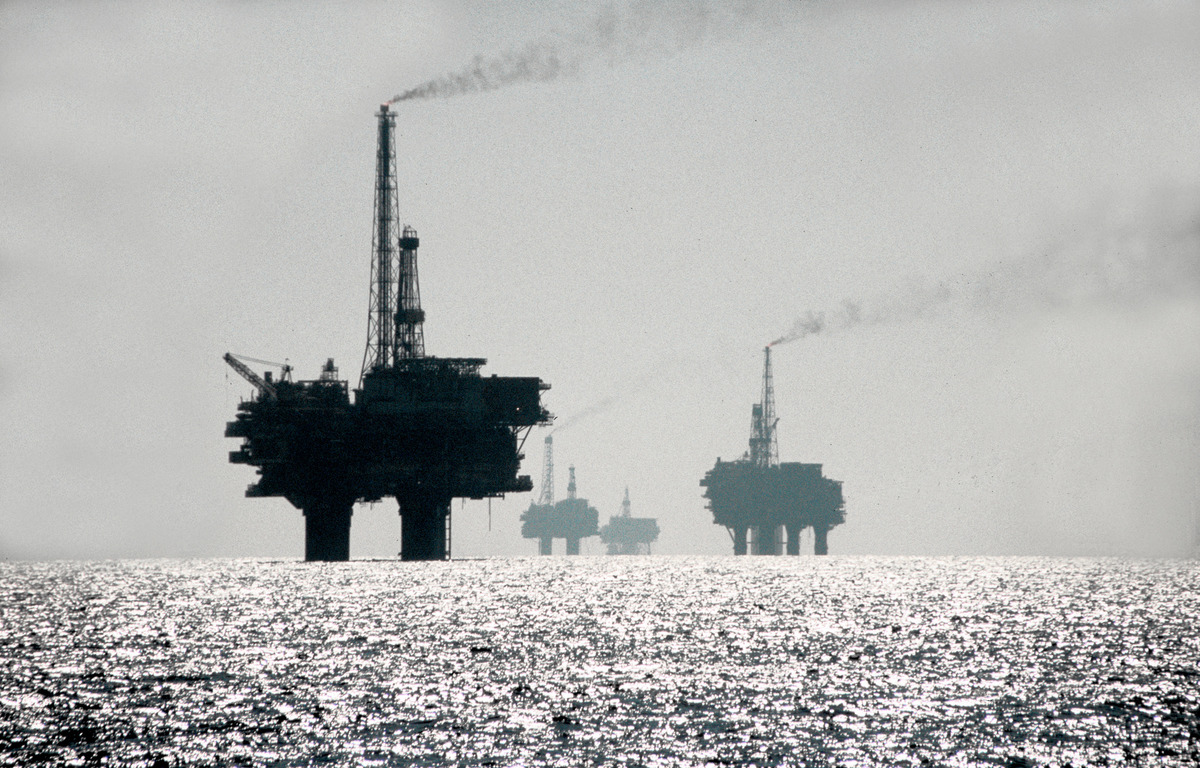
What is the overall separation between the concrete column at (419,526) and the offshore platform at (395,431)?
0.13m

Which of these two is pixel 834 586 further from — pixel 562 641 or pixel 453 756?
pixel 453 756

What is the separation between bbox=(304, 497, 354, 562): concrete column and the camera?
134 m

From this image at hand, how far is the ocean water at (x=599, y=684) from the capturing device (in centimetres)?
3656

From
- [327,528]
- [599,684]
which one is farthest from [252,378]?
[599,684]

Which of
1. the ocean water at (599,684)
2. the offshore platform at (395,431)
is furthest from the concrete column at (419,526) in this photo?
the ocean water at (599,684)

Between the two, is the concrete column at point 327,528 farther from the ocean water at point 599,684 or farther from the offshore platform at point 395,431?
the ocean water at point 599,684

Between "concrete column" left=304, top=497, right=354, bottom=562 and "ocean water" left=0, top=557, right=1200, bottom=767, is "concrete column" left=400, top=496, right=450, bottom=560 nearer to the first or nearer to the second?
"concrete column" left=304, top=497, right=354, bottom=562

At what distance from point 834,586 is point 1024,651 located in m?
68.7

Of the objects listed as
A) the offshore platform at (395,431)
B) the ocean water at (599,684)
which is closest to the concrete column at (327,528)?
the offshore platform at (395,431)

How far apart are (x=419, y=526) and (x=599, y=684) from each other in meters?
87.8

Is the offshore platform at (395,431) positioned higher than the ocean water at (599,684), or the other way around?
the offshore platform at (395,431)

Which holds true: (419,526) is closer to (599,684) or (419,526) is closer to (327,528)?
(327,528)

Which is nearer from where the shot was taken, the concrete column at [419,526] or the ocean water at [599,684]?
the ocean water at [599,684]

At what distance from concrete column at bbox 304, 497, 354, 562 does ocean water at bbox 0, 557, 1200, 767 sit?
3770 cm
